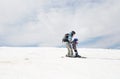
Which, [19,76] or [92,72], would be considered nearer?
[19,76]

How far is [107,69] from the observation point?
A: 36.9ft

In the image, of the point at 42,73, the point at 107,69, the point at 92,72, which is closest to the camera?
the point at 42,73

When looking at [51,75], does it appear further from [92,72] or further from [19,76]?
[92,72]

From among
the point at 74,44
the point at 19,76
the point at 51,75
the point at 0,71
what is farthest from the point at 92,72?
the point at 74,44

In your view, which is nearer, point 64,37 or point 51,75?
point 51,75

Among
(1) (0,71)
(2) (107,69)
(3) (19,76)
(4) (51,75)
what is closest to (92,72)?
(2) (107,69)

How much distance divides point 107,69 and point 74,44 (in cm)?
508

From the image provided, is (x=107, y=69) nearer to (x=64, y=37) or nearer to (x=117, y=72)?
(x=117, y=72)

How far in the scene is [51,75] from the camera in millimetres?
9500

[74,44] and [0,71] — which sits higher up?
[74,44]

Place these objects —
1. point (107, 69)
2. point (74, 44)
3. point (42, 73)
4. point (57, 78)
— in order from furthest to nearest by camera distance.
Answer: point (74, 44) < point (107, 69) < point (42, 73) < point (57, 78)

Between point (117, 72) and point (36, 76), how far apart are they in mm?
3894

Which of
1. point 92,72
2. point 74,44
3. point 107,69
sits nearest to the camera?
point 92,72

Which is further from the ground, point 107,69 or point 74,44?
point 74,44
